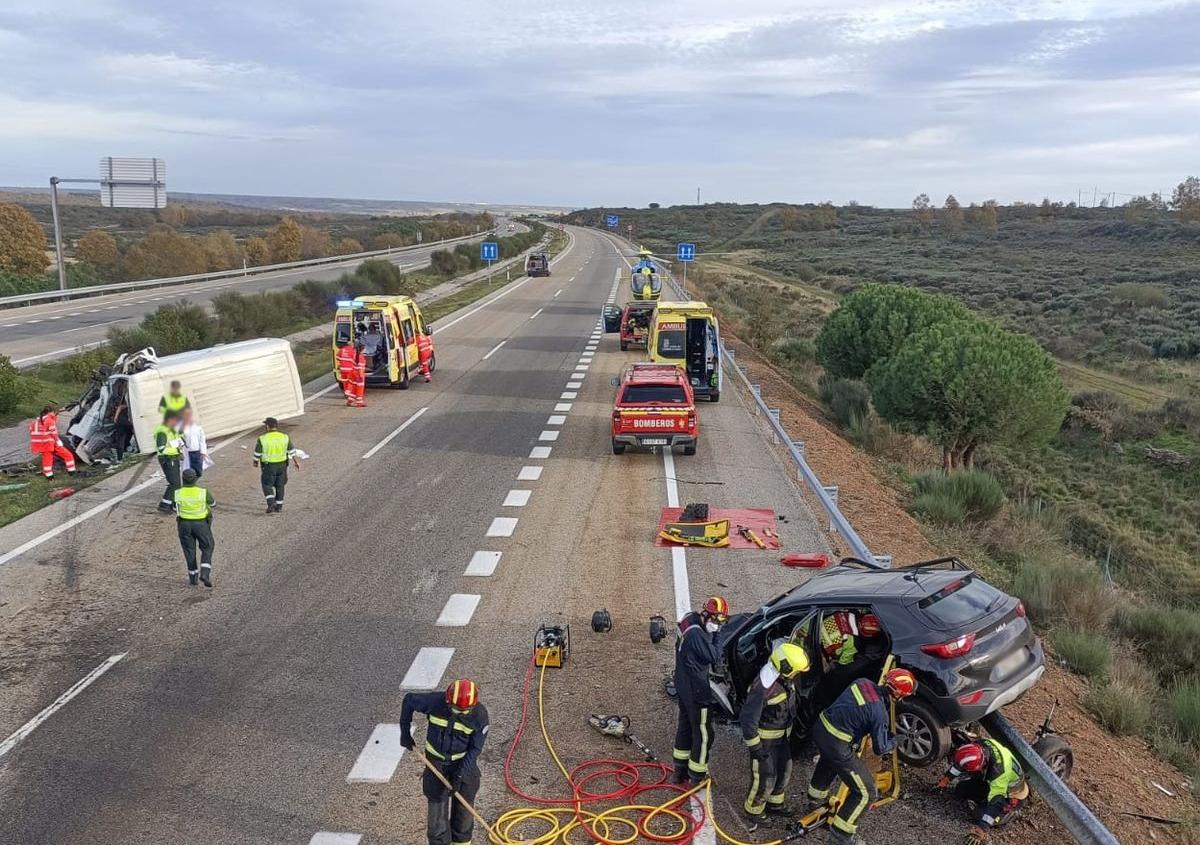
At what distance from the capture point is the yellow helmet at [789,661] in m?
6.61

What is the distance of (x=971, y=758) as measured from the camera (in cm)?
658

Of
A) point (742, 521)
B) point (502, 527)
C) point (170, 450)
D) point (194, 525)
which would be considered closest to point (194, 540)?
point (194, 525)

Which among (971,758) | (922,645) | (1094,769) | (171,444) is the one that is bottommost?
(1094,769)

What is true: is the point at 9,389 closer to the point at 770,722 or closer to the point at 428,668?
the point at 428,668

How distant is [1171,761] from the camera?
325 inches

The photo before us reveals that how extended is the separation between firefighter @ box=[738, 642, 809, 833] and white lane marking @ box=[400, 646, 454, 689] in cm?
330

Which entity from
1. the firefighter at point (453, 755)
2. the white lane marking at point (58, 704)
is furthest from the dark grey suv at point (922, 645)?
the white lane marking at point (58, 704)

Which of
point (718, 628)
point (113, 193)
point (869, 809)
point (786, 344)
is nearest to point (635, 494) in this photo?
point (718, 628)

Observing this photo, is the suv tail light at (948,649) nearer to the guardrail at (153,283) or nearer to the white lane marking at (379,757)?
the white lane marking at (379,757)

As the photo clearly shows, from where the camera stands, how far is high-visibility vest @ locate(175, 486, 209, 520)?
10930 mm

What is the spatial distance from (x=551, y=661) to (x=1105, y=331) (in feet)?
139

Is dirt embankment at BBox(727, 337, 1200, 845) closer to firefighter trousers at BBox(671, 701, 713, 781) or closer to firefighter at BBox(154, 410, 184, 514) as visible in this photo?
firefighter trousers at BBox(671, 701, 713, 781)

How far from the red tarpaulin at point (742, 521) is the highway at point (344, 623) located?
213 millimetres

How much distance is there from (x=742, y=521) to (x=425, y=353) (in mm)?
13858
